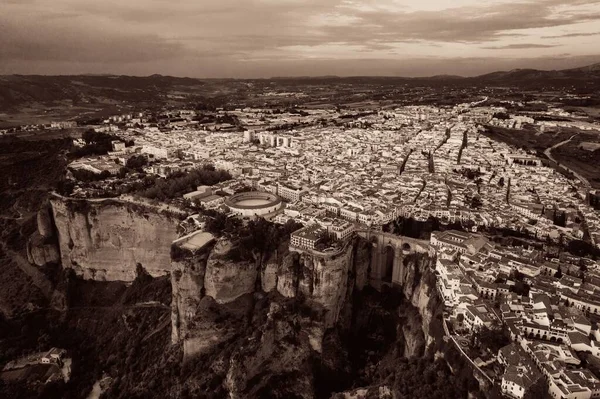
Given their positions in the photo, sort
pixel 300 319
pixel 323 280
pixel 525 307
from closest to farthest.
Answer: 1. pixel 525 307
2. pixel 300 319
3. pixel 323 280

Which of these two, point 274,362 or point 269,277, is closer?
point 274,362

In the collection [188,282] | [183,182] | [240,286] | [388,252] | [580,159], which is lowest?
[240,286]

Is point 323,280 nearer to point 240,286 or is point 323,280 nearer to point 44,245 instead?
point 240,286

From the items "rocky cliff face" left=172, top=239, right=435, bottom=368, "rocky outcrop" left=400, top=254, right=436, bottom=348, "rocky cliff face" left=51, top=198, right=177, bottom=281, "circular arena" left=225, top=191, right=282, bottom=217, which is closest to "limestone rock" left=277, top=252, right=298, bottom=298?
"rocky cliff face" left=172, top=239, right=435, bottom=368

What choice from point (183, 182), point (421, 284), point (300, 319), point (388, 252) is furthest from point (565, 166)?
point (183, 182)

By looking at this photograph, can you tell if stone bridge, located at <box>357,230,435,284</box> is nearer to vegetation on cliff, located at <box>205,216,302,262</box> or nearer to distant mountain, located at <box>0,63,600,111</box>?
vegetation on cliff, located at <box>205,216,302,262</box>

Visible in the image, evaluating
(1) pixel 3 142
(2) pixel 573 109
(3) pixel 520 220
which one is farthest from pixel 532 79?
(1) pixel 3 142
